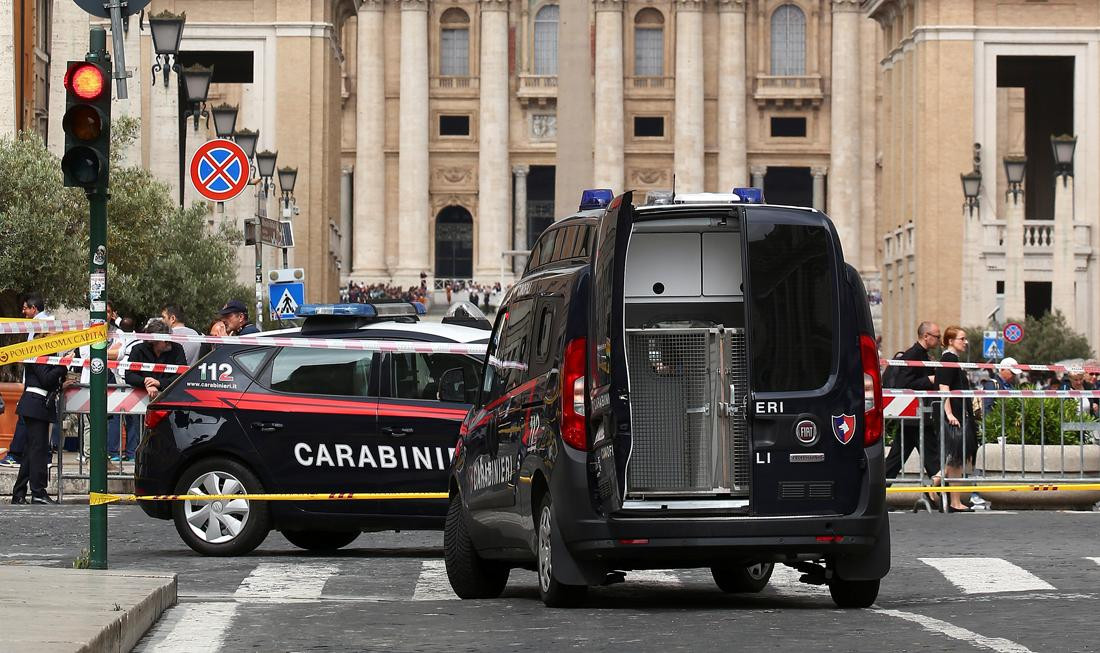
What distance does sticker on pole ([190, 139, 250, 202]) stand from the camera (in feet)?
90.2

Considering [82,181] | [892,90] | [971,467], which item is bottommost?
[971,467]

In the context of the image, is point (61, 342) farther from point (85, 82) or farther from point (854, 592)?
point (854, 592)

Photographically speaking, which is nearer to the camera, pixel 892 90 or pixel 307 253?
pixel 307 253

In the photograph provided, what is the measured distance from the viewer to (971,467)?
22.1m

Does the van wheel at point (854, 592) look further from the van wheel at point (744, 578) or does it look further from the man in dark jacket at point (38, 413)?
the man in dark jacket at point (38, 413)

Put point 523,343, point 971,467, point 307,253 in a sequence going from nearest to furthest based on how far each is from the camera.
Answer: point 523,343 < point 971,467 < point 307,253

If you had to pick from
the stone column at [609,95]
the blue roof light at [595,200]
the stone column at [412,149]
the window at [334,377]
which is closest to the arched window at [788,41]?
the stone column at [609,95]

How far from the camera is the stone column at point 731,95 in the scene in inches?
4405

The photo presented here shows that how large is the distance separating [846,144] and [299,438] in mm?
95374

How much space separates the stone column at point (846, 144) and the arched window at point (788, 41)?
3765 millimetres

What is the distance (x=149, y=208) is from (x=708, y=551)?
3361cm

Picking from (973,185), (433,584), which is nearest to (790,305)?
(433,584)

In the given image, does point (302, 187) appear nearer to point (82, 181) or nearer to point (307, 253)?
point (307, 253)

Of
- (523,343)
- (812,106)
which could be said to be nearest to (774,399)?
(523,343)
